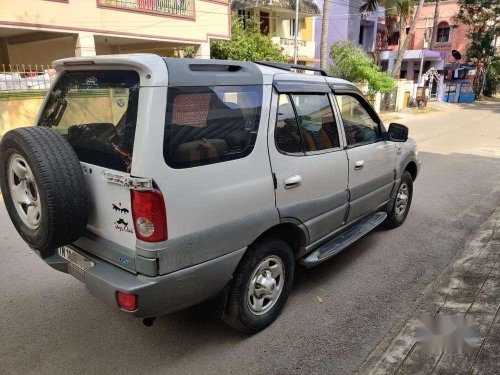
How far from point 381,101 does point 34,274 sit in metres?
22.2

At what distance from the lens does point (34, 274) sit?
4.05m

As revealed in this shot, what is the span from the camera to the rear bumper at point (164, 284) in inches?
93.1

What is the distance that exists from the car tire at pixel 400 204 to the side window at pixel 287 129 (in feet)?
7.32

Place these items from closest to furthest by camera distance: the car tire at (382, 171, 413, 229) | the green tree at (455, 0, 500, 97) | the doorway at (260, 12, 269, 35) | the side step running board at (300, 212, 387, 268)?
the side step running board at (300, 212, 387, 268) < the car tire at (382, 171, 413, 229) < the doorway at (260, 12, 269, 35) < the green tree at (455, 0, 500, 97)

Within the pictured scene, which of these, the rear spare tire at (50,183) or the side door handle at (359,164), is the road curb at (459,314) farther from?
the rear spare tire at (50,183)

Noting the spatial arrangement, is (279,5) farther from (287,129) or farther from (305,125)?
(287,129)

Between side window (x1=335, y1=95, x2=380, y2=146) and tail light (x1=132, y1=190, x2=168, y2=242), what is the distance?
2.09 m

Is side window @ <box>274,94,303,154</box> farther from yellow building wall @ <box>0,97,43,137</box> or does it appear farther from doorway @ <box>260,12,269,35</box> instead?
doorway @ <box>260,12,269,35</box>

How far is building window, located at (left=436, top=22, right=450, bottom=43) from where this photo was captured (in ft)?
134

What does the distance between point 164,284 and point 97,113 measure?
127 centimetres

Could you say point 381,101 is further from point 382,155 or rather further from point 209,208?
point 209,208

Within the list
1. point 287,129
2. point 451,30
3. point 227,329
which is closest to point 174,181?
point 287,129

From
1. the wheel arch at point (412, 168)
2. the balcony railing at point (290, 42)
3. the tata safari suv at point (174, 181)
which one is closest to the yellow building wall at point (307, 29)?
the balcony railing at point (290, 42)

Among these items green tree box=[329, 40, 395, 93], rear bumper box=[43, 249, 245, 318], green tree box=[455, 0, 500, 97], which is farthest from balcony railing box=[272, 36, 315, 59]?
rear bumper box=[43, 249, 245, 318]
